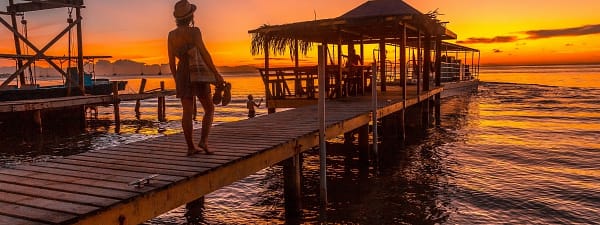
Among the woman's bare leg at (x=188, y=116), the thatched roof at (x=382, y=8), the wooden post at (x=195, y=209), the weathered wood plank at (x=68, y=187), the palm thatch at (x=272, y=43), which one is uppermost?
the thatched roof at (x=382, y=8)

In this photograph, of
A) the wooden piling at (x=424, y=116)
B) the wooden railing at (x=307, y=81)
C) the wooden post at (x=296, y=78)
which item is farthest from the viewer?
the wooden piling at (x=424, y=116)

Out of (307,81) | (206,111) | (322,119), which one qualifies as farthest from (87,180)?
(307,81)

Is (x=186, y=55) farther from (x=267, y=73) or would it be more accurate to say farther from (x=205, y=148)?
(x=267, y=73)

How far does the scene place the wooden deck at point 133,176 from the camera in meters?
4.09

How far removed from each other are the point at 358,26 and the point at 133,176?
11.7 meters

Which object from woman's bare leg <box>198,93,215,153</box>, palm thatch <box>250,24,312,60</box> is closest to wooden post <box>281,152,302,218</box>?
woman's bare leg <box>198,93,215,153</box>

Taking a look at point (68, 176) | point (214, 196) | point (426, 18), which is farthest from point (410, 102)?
point (68, 176)

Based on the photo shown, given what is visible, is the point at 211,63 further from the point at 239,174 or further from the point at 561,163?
the point at 561,163

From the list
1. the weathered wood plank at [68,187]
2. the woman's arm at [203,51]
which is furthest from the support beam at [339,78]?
the weathered wood plank at [68,187]

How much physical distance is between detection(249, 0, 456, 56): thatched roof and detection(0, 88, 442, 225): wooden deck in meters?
6.43

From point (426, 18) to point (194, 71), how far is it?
35.8ft

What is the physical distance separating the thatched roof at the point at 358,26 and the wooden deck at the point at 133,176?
6432 mm

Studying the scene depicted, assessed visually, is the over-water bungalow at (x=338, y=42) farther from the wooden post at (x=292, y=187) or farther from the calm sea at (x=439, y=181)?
the wooden post at (x=292, y=187)

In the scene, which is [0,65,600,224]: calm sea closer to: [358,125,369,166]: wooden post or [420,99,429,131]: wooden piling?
[358,125,369,166]: wooden post
